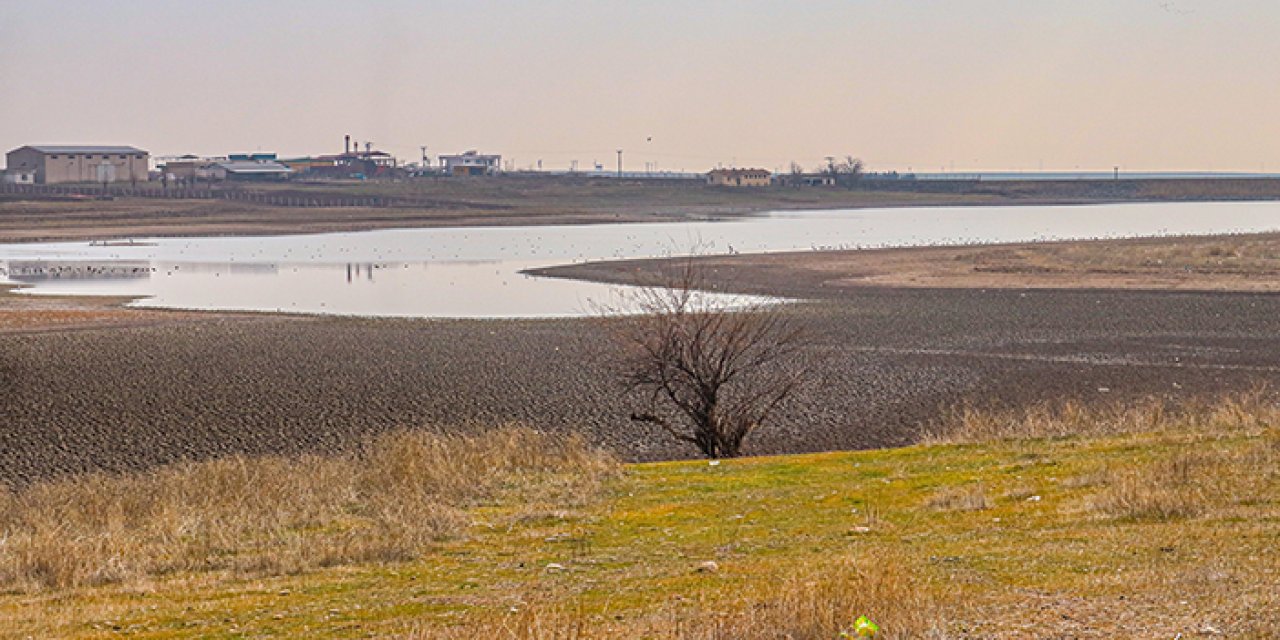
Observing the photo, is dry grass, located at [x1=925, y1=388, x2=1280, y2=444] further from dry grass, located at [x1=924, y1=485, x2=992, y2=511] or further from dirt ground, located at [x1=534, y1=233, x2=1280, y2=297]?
dirt ground, located at [x1=534, y1=233, x2=1280, y2=297]

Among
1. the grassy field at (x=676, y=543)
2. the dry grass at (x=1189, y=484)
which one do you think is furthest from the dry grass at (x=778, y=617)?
the dry grass at (x=1189, y=484)

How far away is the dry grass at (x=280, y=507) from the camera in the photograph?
13.5 m

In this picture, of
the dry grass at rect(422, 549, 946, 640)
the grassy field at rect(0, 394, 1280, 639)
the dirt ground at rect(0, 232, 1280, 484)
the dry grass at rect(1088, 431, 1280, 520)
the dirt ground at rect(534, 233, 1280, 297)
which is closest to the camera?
the dry grass at rect(422, 549, 946, 640)

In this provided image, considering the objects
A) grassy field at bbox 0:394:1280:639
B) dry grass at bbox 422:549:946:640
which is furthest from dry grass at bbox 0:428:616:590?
dry grass at bbox 422:549:946:640

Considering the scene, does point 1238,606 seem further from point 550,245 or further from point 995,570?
point 550,245

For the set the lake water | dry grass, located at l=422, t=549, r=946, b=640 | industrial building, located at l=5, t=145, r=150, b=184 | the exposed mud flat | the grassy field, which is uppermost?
industrial building, located at l=5, t=145, r=150, b=184

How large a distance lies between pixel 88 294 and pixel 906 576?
1927 inches

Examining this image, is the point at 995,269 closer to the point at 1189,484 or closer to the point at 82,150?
the point at 1189,484

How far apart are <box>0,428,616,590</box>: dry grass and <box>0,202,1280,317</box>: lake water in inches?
1030

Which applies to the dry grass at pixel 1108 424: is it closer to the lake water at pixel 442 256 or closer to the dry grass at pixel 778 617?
the dry grass at pixel 778 617

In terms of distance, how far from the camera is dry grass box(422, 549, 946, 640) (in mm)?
8875

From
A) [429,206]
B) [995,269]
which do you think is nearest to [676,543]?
[995,269]

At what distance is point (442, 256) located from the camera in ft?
258

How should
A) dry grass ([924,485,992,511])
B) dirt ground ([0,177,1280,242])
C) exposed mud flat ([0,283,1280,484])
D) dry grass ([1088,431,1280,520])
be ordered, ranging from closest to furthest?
dry grass ([1088,431,1280,520]) < dry grass ([924,485,992,511]) < exposed mud flat ([0,283,1280,484]) < dirt ground ([0,177,1280,242])
